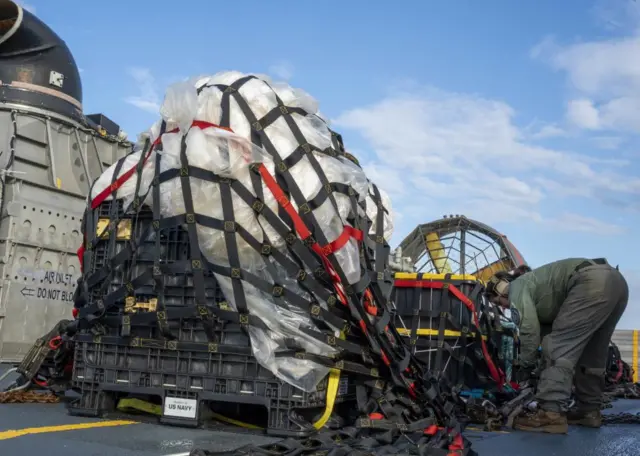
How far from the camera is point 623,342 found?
41.1 ft

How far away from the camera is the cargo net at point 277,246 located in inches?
161

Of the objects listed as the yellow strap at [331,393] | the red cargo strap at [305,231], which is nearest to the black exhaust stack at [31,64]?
the red cargo strap at [305,231]

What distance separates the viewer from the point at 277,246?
425 cm

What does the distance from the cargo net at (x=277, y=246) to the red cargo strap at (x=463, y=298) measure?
239cm

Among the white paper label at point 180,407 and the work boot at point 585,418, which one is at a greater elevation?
the white paper label at point 180,407

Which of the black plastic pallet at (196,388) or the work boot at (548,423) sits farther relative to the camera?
the work boot at (548,423)

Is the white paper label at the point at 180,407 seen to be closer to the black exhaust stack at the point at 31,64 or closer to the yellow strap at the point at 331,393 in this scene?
the yellow strap at the point at 331,393

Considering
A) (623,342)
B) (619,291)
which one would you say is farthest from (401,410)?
(623,342)

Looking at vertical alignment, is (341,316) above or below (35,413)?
above

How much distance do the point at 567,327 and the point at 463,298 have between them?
154 cm

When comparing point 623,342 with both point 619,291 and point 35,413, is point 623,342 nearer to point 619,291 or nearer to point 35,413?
point 619,291

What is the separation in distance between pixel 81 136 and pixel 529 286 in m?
8.69

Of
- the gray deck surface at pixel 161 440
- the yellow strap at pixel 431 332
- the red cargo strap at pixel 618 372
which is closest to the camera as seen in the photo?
the gray deck surface at pixel 161 440

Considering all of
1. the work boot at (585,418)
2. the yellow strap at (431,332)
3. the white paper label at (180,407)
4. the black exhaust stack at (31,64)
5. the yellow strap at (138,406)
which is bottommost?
the work boot at (585,418)
